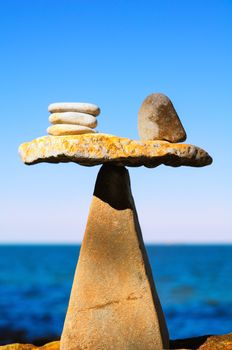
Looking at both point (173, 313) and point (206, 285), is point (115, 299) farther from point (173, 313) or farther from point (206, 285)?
point (206, 285)

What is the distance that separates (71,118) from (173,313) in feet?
44.6

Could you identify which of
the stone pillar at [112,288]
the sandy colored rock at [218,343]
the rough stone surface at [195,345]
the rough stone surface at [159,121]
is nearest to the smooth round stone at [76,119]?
the rough stone surface at [159,121]

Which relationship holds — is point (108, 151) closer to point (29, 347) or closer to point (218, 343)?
point (218, 343)

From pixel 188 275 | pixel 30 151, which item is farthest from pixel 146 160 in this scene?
pixel 188 275

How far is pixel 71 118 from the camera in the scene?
640 centimetres

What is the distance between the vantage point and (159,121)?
6.48 meters

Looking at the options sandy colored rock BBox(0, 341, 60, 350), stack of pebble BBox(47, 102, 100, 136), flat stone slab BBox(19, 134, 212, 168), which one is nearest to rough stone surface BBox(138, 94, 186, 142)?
flat stone slab BBox(19, 134, 212, 168)

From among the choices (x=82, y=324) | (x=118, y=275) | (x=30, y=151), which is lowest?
(x=82, y=324)

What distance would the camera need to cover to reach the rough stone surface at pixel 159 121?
6.43 m

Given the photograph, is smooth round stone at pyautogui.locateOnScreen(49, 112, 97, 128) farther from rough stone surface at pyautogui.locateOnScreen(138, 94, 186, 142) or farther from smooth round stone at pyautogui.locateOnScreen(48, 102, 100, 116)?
rough stone surface at pyautogui.locateOnScreen(138, 94, 186, 142)

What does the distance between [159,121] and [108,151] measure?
2.70ft

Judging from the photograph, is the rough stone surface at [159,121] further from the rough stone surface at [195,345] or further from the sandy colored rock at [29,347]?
the sandy colored rock at [29,347]

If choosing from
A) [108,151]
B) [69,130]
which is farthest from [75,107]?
[108,151]

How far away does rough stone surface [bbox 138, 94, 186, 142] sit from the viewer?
21.1 feet
